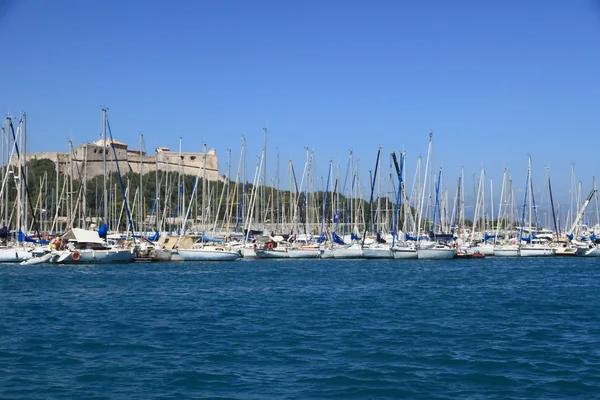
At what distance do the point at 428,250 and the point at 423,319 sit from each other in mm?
26599

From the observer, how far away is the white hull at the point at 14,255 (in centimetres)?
4222

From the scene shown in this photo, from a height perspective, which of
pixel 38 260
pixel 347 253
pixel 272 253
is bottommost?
pixel 38 260

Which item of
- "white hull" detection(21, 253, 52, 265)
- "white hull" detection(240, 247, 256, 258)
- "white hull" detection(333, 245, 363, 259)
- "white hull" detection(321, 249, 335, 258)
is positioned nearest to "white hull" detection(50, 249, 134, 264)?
"white hull" detection(21, 253, 52, 265)

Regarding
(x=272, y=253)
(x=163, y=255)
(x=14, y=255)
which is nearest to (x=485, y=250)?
(x=272, y=253)

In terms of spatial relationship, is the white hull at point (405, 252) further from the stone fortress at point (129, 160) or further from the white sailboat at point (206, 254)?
the stone fortress at point (129, 160)

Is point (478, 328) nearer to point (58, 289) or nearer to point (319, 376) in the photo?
point (319, 376)

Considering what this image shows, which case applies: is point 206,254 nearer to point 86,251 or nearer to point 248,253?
point 248,253

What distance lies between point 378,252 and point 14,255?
69.9ft

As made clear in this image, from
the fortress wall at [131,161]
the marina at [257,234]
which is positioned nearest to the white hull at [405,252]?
the marina at [257,234]

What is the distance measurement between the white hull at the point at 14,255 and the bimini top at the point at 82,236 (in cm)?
220

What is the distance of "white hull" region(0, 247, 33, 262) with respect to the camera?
42.2 meters

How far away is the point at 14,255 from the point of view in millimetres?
42406

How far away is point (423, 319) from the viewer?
2202 cm

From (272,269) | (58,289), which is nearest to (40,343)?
(58,289)
